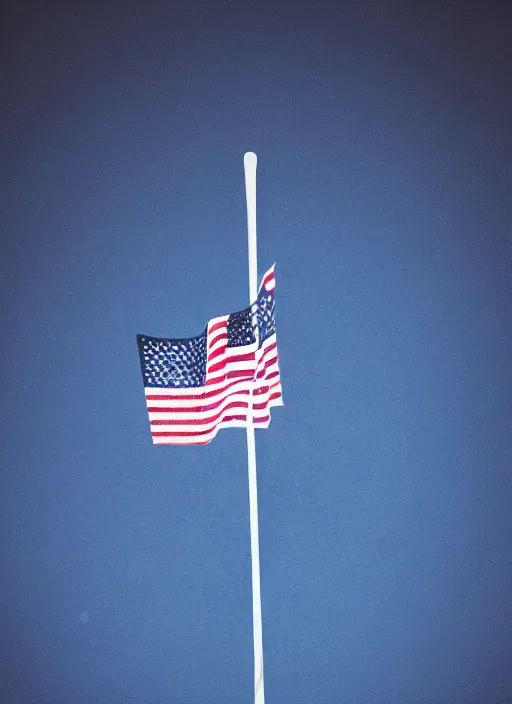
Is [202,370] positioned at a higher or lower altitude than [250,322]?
lower

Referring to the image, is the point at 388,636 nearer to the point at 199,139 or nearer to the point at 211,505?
the point at 211,505

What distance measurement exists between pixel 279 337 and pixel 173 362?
21.1 inches

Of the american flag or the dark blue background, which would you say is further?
the dark blue background

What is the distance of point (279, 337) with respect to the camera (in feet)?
8.31

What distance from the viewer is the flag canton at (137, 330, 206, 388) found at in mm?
2096

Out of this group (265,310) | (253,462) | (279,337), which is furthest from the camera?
(279,337)

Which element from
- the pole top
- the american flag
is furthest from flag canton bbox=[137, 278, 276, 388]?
the pole top

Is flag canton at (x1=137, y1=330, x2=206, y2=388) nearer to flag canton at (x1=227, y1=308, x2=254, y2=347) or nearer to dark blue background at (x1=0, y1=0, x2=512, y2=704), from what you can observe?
flag canton at (x1=227, y1=308, x2=254, y2=347)

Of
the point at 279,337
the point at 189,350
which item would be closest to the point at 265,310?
the point at 189,350

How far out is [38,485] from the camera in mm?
2500

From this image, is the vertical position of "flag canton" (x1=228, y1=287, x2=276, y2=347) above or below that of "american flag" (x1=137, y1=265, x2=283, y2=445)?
above

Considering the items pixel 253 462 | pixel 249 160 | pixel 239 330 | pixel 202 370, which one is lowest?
pixel 253 462

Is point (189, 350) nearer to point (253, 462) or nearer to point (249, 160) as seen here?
point (253, 462)

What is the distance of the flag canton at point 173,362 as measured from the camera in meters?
2.10
